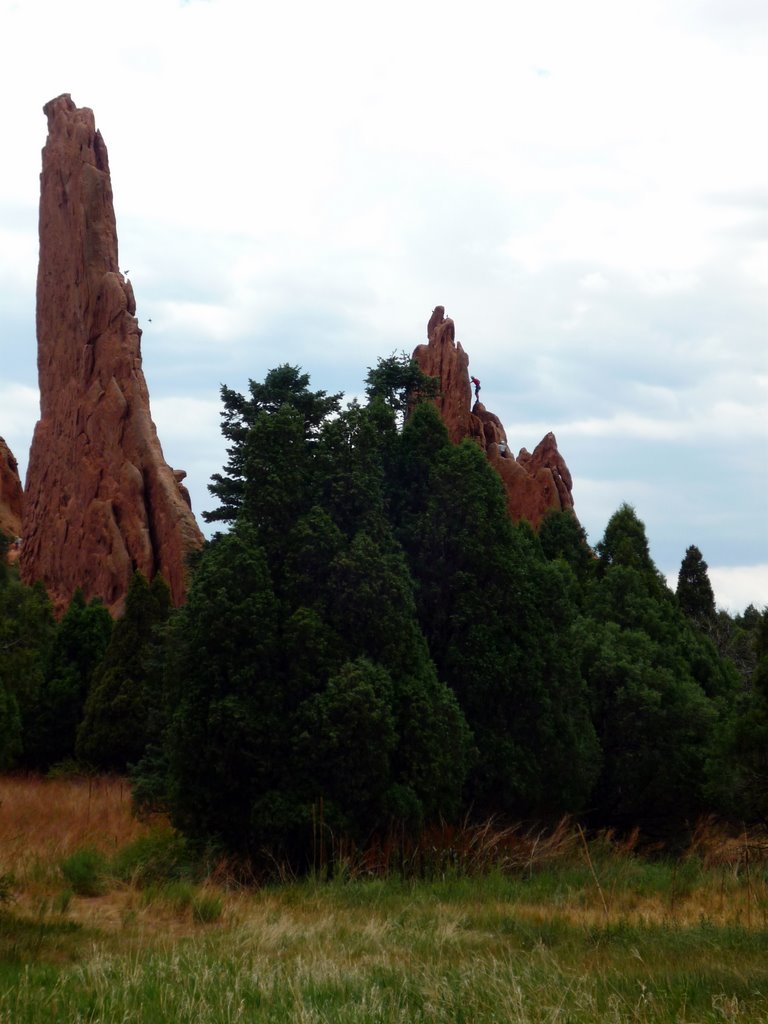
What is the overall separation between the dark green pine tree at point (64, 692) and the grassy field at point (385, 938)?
12357 millimetres

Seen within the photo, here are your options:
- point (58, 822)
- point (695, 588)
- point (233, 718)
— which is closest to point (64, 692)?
point (58, 822)

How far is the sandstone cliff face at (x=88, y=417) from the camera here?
165 ft

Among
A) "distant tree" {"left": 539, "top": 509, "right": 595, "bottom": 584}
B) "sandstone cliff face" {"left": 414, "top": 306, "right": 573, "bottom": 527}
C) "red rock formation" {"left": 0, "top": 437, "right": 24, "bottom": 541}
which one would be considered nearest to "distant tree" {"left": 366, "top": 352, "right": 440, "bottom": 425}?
"distant tree" {"left": 539, "top": 509, "right": 595, "bottom": 584}

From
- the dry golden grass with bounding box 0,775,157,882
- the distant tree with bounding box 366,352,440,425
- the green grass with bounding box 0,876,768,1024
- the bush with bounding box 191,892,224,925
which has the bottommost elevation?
the dry golden grass with bounding box 0,775,157,882

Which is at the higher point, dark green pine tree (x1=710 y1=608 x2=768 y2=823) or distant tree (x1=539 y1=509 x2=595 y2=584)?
distant tree (x1=539 y1=509 x2=595 y2=584)

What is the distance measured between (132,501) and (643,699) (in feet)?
116

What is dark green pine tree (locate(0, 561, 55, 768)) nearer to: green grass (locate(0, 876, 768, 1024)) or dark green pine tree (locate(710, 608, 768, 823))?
green grass (locate(0, 876, 768, 1024))

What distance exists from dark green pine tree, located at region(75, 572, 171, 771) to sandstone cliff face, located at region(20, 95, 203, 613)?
842 inches

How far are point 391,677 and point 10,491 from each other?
58171mm

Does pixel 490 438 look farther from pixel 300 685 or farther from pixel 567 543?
pixel 300 685

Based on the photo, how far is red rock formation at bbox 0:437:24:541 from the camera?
65.0 m

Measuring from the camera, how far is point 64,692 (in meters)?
28.4

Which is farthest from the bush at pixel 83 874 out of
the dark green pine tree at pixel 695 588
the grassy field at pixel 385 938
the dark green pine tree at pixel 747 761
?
the dark green pine tree at pixel 695 588

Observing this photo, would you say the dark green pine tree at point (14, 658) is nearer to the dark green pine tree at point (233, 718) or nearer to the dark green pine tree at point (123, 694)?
the dark green pine tree at point (123, 694)
